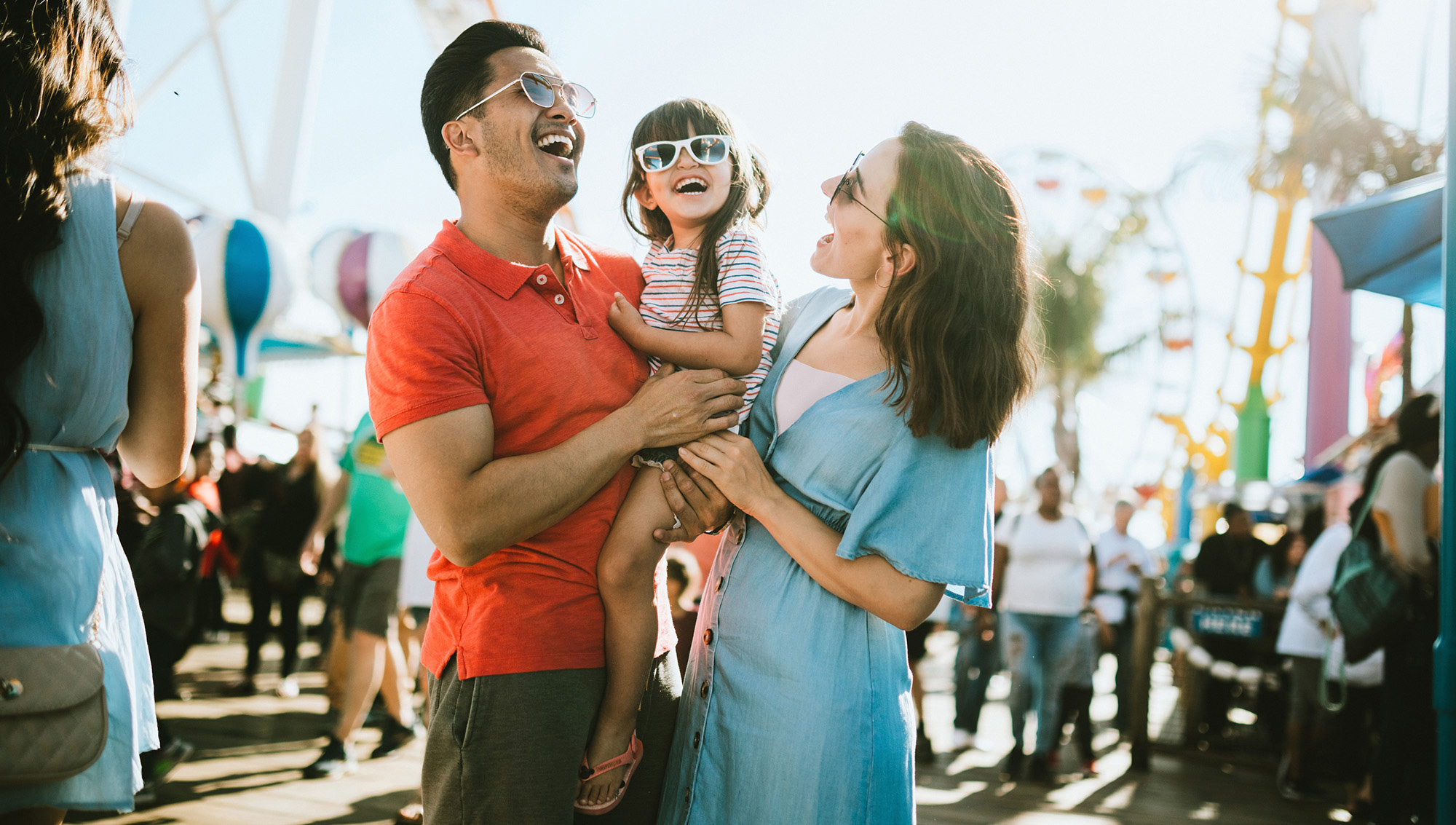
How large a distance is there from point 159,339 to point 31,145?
0.30 m

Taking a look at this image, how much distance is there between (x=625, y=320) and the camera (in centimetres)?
178

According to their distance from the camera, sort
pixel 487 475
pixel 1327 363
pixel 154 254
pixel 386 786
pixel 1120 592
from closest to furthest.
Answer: pixel 154 254 → pixel 487 475 → pixel 386 786 → pixel 1120 592 → pixel 1327 363

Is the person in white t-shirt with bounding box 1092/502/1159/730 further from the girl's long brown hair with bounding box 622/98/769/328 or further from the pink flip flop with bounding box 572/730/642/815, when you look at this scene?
the pink flip flop with bounding box 572/730/642/815

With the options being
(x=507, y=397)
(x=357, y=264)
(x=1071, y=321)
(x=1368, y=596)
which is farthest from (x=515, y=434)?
(x=1071, y=321)

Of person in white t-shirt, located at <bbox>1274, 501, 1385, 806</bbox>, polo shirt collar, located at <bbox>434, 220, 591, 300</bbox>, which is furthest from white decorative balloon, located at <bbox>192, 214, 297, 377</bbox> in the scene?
person in white t-shirt, located at <bbox>1274, 501, 1385, 806</bbox>

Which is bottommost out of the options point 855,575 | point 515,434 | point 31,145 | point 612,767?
point 612,767

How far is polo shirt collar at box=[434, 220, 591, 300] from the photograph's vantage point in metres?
1.65

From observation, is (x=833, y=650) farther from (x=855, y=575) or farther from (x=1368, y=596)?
(x=1368, y=596)

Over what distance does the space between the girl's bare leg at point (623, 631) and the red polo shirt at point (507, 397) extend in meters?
0.03

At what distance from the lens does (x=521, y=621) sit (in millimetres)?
1543

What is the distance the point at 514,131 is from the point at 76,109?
666 millimetres

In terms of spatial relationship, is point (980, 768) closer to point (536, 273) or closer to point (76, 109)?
point (536, 273)

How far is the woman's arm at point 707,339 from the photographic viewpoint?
1.78 metres

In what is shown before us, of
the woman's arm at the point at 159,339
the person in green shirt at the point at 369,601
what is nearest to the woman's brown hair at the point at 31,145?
the woman's arm at the point at 159,339
